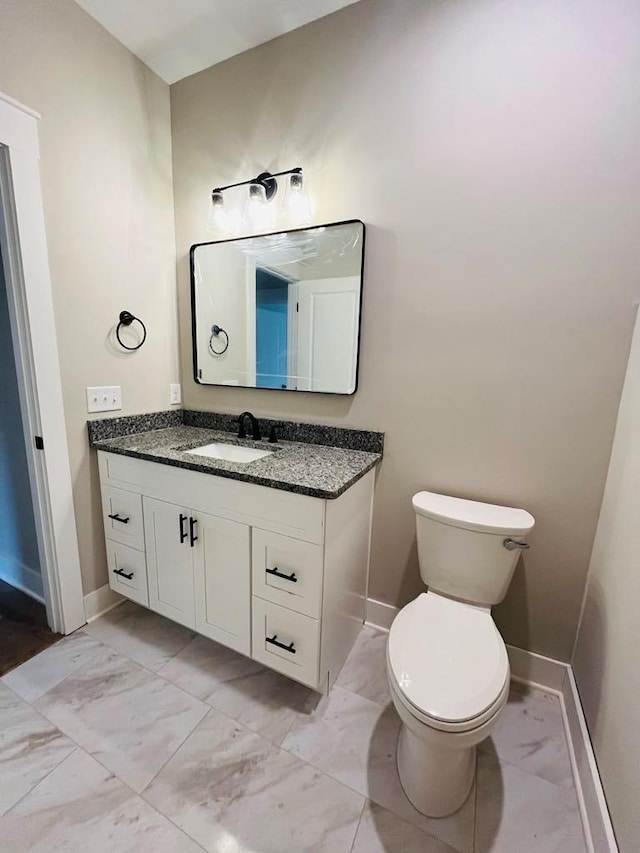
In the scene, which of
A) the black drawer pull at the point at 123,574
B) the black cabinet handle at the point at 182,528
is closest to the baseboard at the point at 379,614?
the black cabinet handle at the point at 182,528

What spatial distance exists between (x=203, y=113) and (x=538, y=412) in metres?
2.06

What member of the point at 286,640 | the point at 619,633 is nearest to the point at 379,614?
the point at 286,640

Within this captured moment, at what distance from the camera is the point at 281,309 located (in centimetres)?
170

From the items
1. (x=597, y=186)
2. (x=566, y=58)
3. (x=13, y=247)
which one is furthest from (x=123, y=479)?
(x=566, y=58)

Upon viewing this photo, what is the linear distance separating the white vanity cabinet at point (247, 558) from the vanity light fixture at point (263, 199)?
1.21 m

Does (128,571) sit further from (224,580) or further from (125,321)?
(125,321)

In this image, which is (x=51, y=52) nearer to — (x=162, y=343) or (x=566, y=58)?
(x=162, y=343)

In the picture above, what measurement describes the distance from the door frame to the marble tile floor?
12.5 inches

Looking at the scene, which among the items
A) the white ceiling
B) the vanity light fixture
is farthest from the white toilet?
the white ceiling

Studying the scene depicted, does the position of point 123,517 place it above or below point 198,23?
below

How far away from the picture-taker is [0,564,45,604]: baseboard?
1849 millimetres

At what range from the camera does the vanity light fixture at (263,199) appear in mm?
1527

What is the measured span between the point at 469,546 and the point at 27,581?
88.6 inches

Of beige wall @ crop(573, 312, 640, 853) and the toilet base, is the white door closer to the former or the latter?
beige wall @ crop(573, 312, 640, 853)
